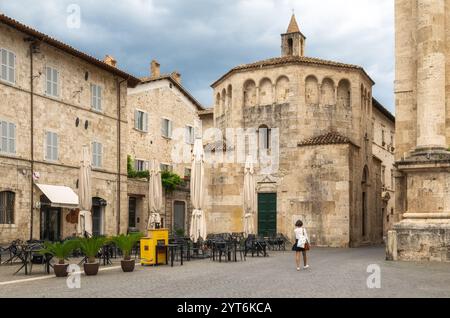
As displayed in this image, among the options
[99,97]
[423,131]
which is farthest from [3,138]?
[423,131]

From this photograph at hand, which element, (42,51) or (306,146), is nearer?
(42,51)

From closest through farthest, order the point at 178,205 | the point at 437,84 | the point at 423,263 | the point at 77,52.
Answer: the point at 423,263 < the point at 437,84 < the point at 77,52 < the point at 178,205

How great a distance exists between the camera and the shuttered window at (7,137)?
22641mm

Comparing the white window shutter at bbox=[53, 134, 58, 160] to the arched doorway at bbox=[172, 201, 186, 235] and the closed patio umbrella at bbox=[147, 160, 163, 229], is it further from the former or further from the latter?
the arched doorway at bbox=[172, 201, 186, 235]

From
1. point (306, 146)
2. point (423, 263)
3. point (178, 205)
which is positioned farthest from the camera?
point (178, 205)

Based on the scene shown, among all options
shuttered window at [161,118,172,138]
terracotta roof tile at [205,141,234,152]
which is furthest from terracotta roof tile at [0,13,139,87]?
shuttered window at [161,118,172,138]

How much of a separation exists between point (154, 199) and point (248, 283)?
1127cm

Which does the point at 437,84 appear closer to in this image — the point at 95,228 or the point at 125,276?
the point at 125,276

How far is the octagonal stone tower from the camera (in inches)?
665

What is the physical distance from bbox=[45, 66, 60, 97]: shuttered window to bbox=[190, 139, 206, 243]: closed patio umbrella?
916cm

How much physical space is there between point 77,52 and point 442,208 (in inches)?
701

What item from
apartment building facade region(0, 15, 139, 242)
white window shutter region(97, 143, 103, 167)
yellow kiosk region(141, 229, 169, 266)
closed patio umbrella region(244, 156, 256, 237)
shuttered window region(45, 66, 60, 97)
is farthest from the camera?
white window shutter region(97, 143, 103, 167)

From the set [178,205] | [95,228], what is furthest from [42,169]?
[178,205]
